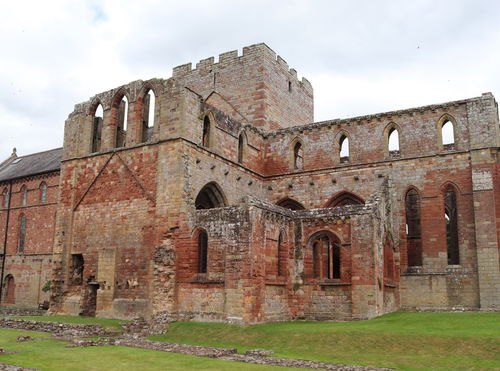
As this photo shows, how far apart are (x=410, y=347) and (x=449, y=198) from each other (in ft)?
52.0

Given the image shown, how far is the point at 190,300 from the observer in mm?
20234

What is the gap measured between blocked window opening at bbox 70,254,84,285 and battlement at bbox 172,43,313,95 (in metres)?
14.2

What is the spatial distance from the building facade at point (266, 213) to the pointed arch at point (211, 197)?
0.07 metres

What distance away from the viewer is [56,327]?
19.3m

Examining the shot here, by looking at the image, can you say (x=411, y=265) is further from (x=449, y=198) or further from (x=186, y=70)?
(x=186, y=70)

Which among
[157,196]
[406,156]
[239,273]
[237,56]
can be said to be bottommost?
[239,273]

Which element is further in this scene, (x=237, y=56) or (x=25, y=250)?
(x=25, y=250)

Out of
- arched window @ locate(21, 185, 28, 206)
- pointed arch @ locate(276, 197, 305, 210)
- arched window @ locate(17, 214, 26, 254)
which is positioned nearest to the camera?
pointed arch @ locate(276, 197, 305, 210)

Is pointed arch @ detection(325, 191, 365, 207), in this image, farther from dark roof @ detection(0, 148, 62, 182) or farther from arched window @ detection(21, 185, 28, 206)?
arched window @ detection(21, 185, 28, 206)

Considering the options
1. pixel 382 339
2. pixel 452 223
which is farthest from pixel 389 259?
pixel 382 339

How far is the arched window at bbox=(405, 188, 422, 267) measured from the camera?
974 inches

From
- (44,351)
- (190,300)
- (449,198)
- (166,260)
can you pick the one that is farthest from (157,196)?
(449,198)

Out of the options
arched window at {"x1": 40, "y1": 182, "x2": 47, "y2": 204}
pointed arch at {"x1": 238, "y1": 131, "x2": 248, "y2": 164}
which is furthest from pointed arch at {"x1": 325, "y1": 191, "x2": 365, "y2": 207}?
arched window at {"x1": 40, "y1": 182, "x2": 47, "y2": 204}

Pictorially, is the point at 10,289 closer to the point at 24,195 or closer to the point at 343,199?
the point at 24,195
